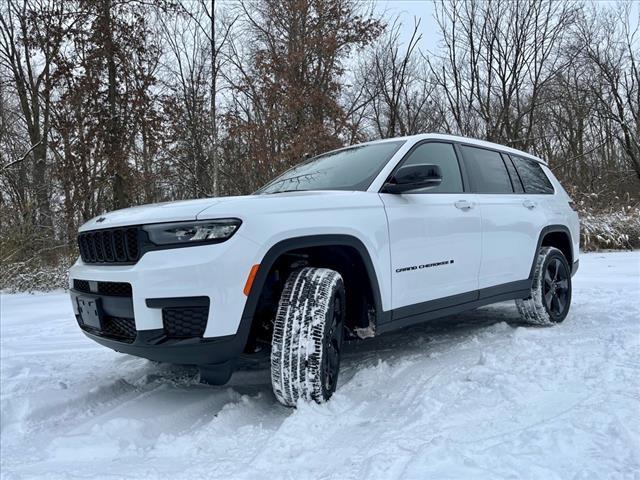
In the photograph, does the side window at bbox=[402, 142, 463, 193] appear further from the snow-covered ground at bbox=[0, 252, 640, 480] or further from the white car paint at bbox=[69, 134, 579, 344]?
the snow-covered ground at bbox=[0, 252, 640, 480]

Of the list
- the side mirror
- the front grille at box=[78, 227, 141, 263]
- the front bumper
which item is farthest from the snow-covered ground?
the side mirror

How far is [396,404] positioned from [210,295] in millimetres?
1123

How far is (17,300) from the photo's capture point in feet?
22.6

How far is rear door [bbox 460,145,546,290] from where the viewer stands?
11.7 feet

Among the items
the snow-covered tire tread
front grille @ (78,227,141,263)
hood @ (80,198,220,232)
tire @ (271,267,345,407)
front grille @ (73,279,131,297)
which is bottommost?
the snow-covered tire tread

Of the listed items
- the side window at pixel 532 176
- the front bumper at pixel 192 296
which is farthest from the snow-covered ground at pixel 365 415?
the side window at pixel 532 176

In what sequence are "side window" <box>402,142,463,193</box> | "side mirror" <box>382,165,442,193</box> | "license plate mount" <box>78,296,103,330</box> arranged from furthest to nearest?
1. "side window" <box>402,142,463,193</box>
2. "side mirror" <box>382,165,442,193</box>
3. "license plate mount" <box>78,296,103,330</box>

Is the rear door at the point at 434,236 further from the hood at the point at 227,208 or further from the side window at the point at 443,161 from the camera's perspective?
the hood at the point at 227,208

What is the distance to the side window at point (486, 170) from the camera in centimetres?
374

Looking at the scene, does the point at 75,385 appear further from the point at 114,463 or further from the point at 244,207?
the point at 244,207

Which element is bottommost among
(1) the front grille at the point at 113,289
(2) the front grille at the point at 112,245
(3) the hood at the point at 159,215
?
(1) the front grille at the point at 113,289

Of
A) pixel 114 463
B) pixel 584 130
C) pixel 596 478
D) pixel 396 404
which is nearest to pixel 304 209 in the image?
pixel 396 404

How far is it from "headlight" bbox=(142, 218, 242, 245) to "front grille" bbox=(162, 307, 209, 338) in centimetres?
31

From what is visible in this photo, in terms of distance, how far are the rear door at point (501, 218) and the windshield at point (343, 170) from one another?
827 mm
